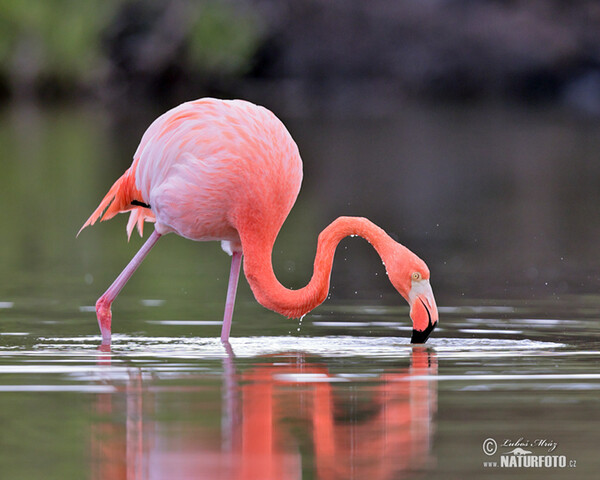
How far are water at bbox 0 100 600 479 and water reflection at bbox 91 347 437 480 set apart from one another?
1cm

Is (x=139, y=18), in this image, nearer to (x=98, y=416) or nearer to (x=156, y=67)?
(x=156, y=67)

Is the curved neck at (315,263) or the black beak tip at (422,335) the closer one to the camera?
the black beak tip at (422,335)

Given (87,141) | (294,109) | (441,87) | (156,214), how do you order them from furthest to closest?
(441,87), (294,109), (87,141), (156,214)

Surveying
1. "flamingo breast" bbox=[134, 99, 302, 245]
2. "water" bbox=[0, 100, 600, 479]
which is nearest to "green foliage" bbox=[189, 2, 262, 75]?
"water" bbox=[0, 100, 600, 479]

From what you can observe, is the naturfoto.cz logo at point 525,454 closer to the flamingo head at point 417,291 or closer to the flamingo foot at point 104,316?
the flamingo head at point 417,291

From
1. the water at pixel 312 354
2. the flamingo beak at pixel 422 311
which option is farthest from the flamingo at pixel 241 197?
the water at pixel 312 354

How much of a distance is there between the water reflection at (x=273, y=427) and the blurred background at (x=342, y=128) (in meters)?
2.39

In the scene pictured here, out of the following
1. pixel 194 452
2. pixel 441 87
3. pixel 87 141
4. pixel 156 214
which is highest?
pixel 441 87

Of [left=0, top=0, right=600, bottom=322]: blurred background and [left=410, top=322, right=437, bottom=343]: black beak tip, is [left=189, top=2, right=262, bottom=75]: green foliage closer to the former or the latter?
[left=0, top=0, right=600, bottom=322]: blurred background

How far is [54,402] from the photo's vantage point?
5.67 metres

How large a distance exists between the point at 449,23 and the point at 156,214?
107 feet

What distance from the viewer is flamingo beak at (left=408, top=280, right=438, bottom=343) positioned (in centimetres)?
692

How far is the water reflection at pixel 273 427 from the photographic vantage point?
4.61 metres

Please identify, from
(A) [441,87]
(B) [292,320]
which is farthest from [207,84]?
(B) [292,320]
